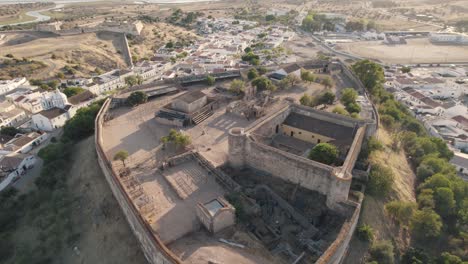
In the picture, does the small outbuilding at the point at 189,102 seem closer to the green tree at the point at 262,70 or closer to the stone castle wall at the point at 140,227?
the stone castle wall at the point at 140,227

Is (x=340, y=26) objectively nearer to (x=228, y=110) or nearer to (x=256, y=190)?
(x=228, y=110)

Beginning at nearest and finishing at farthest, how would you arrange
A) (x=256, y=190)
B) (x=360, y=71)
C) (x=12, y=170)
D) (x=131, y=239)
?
(x=131, y=239)
(x=256, y=190)
(x=12, y=170)
(x=360, y=71)

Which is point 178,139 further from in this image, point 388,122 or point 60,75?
point 60,75

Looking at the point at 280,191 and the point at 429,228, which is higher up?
the point at 280,191

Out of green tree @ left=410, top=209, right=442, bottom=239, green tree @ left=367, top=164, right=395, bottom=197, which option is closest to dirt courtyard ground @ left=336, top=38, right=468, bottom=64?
green tree @ left=367, top=164, right=395, bottom=197

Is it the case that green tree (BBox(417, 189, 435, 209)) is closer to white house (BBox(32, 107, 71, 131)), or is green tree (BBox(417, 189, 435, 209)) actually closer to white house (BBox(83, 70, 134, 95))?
white house (BBox(32, 107, 71, 131))

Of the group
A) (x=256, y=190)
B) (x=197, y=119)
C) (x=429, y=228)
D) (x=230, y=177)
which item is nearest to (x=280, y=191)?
(x=256, y=190)

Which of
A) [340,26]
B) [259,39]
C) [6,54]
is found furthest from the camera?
[340,26]
